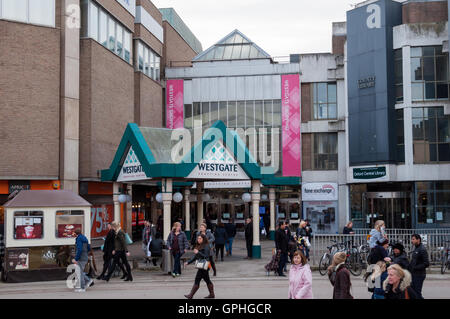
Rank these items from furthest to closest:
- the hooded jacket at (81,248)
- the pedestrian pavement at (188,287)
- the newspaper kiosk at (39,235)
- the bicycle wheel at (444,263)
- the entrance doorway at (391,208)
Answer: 1. the entrance doorway at (391,208)
2. the bicycle wheel at (444,263)
3. the newspaper kiosk at (39,235)
4. the hooded jacket at (81,248)
5. the pedestrian pavement at (188,287)

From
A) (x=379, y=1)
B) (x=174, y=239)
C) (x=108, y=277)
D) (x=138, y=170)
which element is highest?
(x=379, y=1)

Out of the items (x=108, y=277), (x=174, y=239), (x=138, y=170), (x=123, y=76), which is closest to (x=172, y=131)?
(x=138, y=170)

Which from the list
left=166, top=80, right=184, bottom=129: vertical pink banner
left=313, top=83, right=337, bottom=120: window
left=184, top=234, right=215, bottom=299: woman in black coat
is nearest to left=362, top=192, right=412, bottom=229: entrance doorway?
left=313, top=83, right=337, bottom=120: window

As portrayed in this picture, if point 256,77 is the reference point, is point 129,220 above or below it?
below

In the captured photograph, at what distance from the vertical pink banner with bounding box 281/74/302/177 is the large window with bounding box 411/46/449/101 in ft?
31.0

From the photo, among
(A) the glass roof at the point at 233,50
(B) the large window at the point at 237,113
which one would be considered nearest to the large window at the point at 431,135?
(B) the large window at the point at 237,113

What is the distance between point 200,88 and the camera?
4344 centimetres

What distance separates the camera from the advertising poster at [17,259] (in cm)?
1722

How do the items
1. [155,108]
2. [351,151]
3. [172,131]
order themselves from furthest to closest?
[155,108] → [351,151] → [172,131]

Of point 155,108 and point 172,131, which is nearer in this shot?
point 172,131

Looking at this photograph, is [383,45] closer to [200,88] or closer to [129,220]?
[200,88]

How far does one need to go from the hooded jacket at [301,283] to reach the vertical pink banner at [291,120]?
3303 cm

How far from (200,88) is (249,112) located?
4.40 meters

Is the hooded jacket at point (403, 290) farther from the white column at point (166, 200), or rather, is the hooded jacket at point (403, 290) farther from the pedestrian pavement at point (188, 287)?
the white column at point (166, 200)
